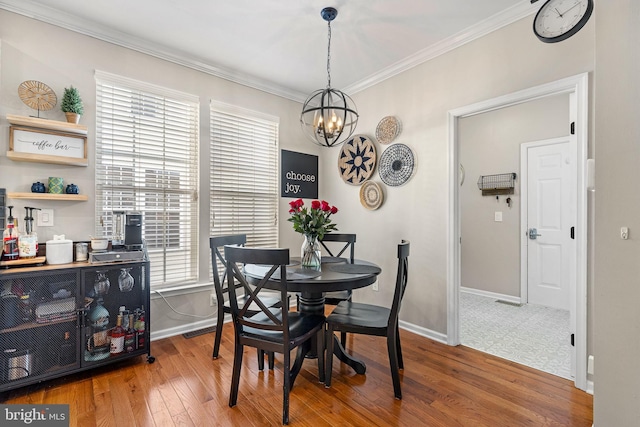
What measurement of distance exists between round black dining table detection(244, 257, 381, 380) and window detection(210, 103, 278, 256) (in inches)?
45.8

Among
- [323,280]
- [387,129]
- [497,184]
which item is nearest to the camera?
[323,280]

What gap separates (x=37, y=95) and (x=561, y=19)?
11.9 ft

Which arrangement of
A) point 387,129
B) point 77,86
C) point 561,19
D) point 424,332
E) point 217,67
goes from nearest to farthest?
point 561,19, point 77,86, point 424,332, point 217,67, point 387,129

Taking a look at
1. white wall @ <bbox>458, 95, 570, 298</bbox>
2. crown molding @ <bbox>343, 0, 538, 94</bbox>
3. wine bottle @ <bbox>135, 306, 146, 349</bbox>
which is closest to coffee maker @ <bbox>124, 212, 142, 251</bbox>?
wine bottle @ <bbox>135, 306, 146, 349</bbox>

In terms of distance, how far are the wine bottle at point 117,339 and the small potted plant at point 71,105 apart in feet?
5.34

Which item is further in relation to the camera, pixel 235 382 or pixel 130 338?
pixel 130 338

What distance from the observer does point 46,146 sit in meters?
2.27

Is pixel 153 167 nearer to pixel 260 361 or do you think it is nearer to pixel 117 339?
pixel 117 339

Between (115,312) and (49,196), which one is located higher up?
(49,196)

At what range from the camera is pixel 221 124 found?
333cm

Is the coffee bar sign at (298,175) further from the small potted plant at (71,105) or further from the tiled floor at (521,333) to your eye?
the tiled floor at (521,333)

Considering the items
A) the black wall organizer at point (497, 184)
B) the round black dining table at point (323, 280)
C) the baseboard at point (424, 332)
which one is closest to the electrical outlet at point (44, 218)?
the round black dining table at point (323, 280)

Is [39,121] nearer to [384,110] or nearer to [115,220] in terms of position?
[115,220]

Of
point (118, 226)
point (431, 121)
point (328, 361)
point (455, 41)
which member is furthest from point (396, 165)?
point (118, 226)
